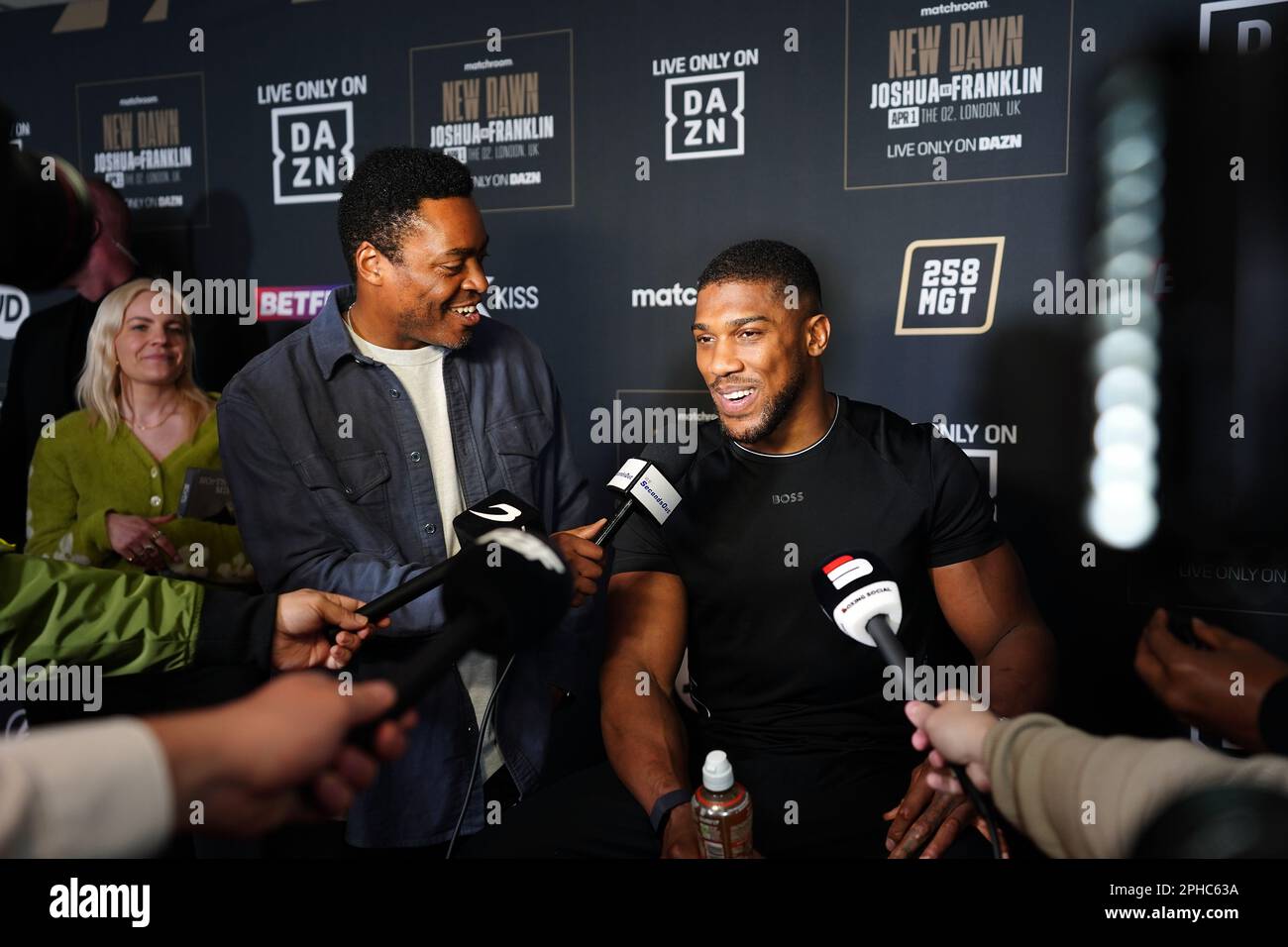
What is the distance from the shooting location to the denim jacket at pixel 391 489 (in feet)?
4.60

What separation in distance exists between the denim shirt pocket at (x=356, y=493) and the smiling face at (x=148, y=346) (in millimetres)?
807

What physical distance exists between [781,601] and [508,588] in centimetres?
60

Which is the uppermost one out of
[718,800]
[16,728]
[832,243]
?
[832,243]

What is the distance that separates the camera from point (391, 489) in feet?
4.86

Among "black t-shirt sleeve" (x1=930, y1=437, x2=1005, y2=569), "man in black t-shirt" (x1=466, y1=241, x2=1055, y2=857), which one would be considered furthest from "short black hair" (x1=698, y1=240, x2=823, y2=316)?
"black t-shirt sleeve" (x1=930, y1=437, x2=1005, y2=569)

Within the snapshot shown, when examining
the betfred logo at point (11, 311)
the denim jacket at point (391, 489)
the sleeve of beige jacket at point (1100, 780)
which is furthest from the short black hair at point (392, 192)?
the betfred logo at point (11, 311)

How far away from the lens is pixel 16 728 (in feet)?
6.48

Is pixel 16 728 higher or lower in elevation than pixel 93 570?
lower

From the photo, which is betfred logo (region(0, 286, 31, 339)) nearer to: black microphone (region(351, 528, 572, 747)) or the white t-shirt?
the white t-shirt

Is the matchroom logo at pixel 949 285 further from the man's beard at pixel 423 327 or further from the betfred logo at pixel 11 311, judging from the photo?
the betfred logo at pixel 11 311

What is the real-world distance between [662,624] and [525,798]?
1.20 feet

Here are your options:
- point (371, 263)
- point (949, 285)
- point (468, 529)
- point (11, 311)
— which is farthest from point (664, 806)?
point (11, 311)
